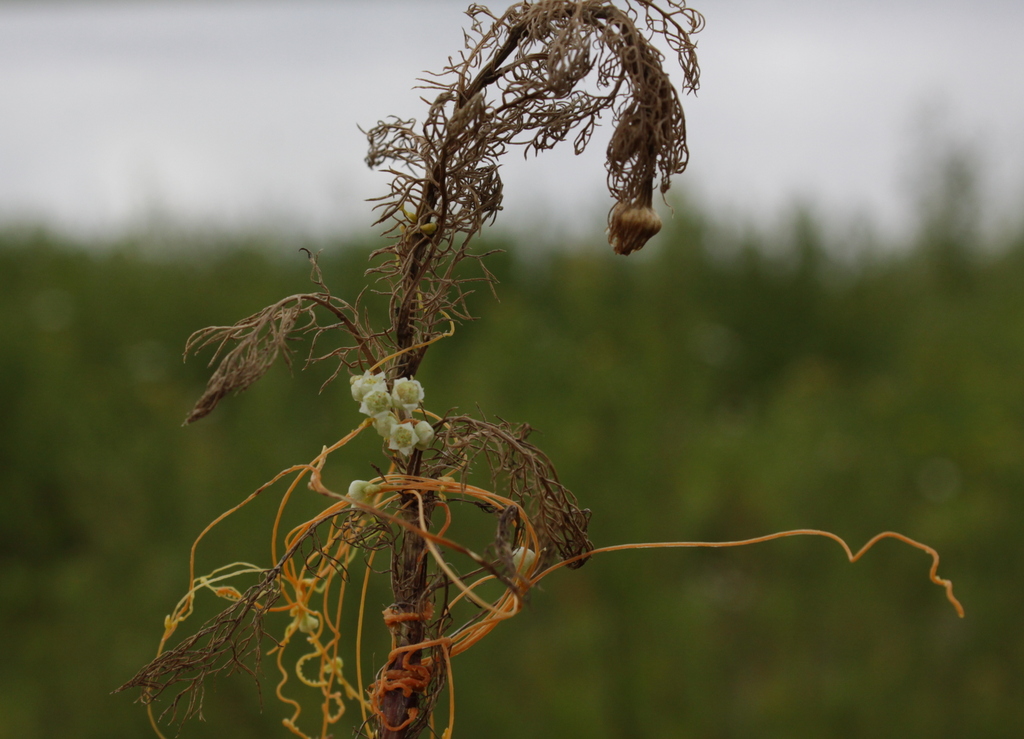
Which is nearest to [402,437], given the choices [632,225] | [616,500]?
[632,225]

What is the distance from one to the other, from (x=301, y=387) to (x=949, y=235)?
3.86 metres

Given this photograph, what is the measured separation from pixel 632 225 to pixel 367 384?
0.15 meters

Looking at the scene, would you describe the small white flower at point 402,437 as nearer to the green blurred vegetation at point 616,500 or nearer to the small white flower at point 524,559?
the small white flower at point 524,559

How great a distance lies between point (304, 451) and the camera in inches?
75.6

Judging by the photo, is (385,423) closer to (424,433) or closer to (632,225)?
(424,433)

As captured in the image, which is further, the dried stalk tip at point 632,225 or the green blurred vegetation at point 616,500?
the green blurred vegetation at point 616,500

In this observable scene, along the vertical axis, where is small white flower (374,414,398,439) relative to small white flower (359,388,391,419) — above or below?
below

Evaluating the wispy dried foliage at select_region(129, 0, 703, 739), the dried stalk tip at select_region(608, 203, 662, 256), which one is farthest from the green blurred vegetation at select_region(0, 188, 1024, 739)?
the dried stalk tip at select_region(608, 203, 662, 256)

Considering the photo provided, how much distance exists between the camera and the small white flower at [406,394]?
1.34 ft

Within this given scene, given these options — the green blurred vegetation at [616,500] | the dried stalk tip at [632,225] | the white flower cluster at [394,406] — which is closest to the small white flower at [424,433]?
the white flower cluster at [394,406]

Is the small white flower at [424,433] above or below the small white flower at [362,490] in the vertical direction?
above

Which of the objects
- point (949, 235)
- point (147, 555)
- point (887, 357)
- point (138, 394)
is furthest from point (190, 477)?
point (949, 235)

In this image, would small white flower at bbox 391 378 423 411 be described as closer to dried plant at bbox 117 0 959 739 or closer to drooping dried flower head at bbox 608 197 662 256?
dried plant at bbox 117 0 959 739

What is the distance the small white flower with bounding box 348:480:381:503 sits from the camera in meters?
0.43
